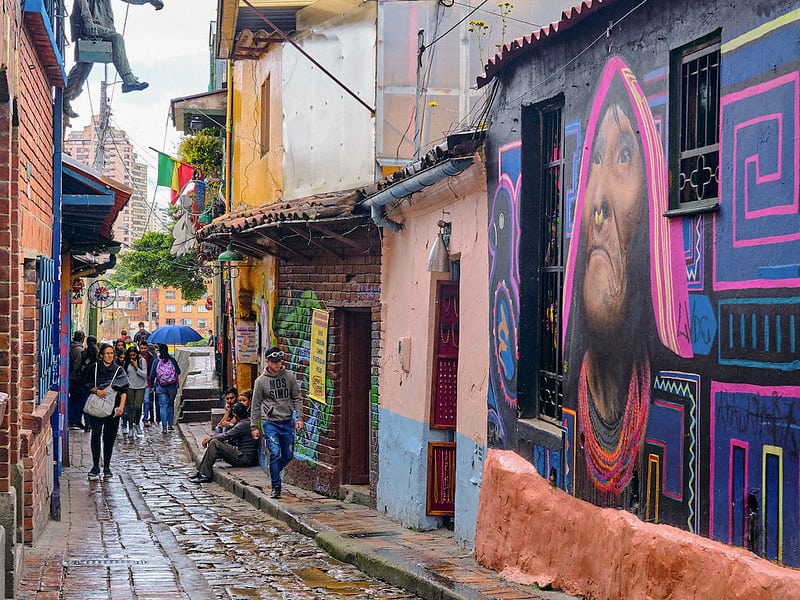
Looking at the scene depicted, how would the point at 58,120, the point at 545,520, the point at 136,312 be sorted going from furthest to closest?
the point at 136,312 < the point at 58,120 < the point at 545,520

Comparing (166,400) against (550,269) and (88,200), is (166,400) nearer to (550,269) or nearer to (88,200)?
(88,200)

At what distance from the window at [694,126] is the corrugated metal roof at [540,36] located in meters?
0.87

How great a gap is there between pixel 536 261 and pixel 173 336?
22942mm

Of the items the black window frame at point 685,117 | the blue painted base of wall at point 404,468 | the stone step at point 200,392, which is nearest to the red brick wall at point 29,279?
the blue painted base of wall at point 404,468

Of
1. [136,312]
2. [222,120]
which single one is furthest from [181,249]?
[136,312]

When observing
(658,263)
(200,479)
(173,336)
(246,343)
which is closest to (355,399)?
(200,479)

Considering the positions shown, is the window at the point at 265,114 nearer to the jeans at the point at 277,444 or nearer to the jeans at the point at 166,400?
the jeans at the point at 277,444

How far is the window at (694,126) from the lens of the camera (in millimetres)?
5883

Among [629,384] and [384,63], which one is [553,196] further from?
[384,63]

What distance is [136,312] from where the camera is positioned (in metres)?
108

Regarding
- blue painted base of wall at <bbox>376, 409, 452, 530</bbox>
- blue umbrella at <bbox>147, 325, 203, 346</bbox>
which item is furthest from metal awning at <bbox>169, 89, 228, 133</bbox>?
blue painted base of wall at <bbox>376, 409, 452, 530</bbox>

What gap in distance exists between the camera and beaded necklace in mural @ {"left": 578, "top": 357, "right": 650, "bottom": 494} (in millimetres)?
6492

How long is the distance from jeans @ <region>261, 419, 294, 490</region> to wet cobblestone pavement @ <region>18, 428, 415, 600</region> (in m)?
0.51

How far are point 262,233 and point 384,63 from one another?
9.14ft
